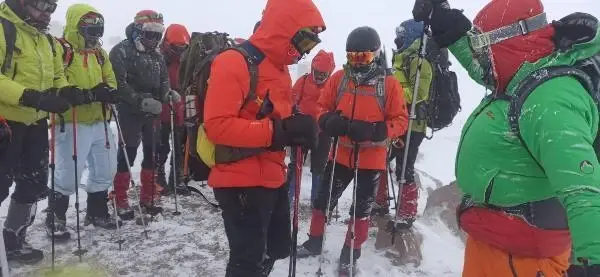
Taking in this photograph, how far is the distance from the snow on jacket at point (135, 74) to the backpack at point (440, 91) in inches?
147

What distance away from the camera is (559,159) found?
1.75 metres

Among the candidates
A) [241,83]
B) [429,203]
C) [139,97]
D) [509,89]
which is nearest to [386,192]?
[429,203]

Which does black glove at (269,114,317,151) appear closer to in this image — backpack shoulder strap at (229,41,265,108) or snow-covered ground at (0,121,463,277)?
backpack shoulder strap at (229,41,265,108)

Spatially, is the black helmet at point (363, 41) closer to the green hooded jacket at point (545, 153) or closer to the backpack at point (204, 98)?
the backpack at point (204, 98)

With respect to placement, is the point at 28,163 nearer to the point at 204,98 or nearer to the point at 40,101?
the point at 40,101

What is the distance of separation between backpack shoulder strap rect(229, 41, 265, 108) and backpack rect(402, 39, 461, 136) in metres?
3.57

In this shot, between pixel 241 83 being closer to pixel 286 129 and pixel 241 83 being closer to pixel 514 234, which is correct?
pixel 286 129

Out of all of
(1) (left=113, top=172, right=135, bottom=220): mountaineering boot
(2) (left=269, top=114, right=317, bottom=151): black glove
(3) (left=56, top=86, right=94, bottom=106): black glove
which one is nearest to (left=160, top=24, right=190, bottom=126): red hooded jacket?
(1) (left=113, top=172, right=135, bottom=220): mountaineering boot

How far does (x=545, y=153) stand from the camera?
182 centimetres

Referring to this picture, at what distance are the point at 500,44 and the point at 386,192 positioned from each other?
4905mm

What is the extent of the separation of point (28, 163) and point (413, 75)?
5060mm

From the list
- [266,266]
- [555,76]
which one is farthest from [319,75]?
[555,76]

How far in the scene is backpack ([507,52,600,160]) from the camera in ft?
6.40

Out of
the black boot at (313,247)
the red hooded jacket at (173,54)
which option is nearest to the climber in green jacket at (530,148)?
the black boot at (313,247)
